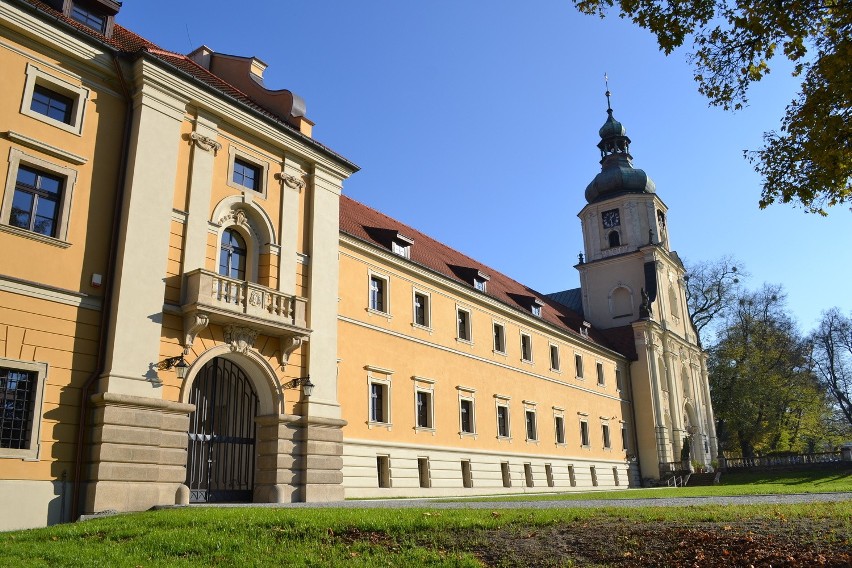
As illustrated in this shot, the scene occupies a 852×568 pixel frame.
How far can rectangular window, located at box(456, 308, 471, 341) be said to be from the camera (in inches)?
1158

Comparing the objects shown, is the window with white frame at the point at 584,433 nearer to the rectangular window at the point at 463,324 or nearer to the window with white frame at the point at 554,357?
the window with white frame at the point at 554,357

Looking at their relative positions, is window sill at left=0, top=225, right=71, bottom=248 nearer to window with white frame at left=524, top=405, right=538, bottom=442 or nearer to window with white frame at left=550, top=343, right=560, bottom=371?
window with white frame at left=524, top=405, right=538, bottom=442

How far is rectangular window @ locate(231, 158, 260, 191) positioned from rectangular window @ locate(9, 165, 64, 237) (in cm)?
451

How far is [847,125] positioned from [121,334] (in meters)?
13.3

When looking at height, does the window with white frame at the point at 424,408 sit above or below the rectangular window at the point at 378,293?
below

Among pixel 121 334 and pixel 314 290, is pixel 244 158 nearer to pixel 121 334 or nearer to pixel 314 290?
pixel 314 290

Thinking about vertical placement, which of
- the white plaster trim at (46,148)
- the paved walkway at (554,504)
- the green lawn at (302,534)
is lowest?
the green lawn at (302,534)

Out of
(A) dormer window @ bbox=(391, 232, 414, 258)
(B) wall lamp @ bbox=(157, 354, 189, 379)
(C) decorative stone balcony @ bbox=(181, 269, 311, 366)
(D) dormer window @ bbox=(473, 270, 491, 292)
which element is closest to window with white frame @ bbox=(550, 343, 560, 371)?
(D) dormer window @ bbox=(473, 270, 491, 292)

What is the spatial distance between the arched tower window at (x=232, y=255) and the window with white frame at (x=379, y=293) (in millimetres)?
6668

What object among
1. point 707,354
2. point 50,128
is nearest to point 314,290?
point 50,128

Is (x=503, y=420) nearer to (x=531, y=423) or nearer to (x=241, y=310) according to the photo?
(x=531, y=423)

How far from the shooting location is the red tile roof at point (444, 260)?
26072mm

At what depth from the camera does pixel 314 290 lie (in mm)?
19312

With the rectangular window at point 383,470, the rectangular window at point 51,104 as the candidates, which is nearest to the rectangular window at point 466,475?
the rectangular window at point 383,470
